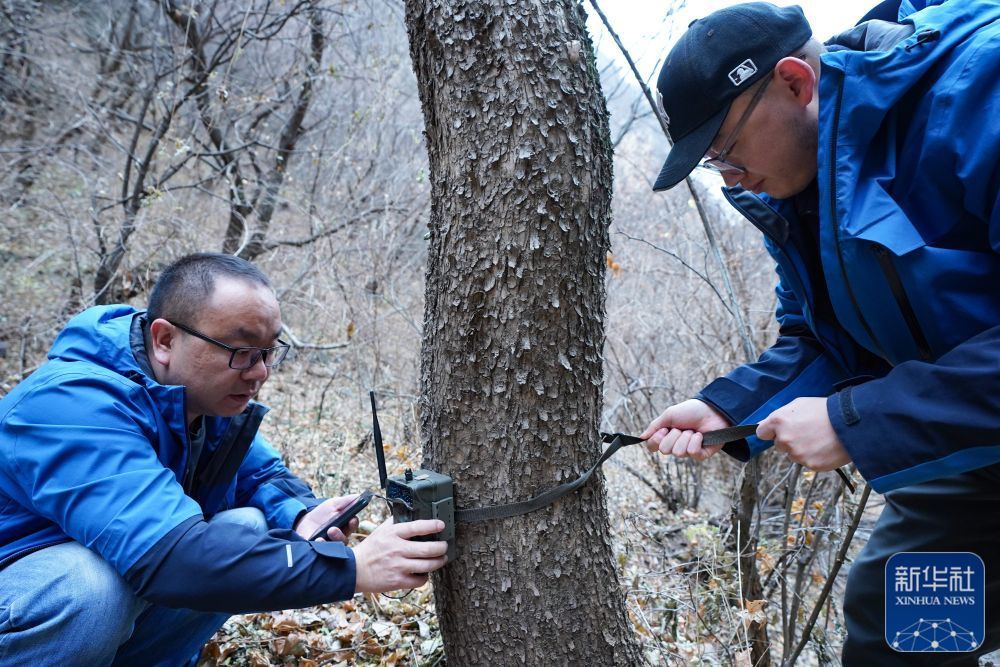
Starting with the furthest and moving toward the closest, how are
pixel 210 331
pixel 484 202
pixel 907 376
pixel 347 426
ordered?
pixel 347 426
pixel 210 331
pixel 484 202
pixel 907 376

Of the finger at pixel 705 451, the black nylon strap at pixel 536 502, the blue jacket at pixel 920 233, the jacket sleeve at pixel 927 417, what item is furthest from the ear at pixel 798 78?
the finger at pixel 705 451

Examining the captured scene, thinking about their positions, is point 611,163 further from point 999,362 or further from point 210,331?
point 210,331

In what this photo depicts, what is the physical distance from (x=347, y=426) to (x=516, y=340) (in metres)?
3.95

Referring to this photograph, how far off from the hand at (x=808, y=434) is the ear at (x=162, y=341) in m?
1.67

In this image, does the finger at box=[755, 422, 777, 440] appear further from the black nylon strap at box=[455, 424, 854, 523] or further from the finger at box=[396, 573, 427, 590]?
the finger at box=[396, 573, 427, 590]

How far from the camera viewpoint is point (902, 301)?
1.56m

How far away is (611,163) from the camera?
1794 mm

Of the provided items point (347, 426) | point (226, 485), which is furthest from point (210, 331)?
point (347, 426)

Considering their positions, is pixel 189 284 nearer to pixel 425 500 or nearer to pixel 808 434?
pixel 425 500

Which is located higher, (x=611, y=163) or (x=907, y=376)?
(x=611, y=163)

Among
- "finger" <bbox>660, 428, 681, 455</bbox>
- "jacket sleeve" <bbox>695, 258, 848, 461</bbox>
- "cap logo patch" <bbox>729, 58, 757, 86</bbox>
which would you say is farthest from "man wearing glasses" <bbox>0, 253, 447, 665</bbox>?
"cap logo patch" <bbox>729, 58, 757, 86</bbox>

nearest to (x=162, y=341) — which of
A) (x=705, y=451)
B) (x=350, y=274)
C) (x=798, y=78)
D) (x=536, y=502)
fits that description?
(x=536, y=502)

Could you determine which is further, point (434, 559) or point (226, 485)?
point (226, 485)

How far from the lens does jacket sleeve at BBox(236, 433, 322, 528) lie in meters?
2.35
